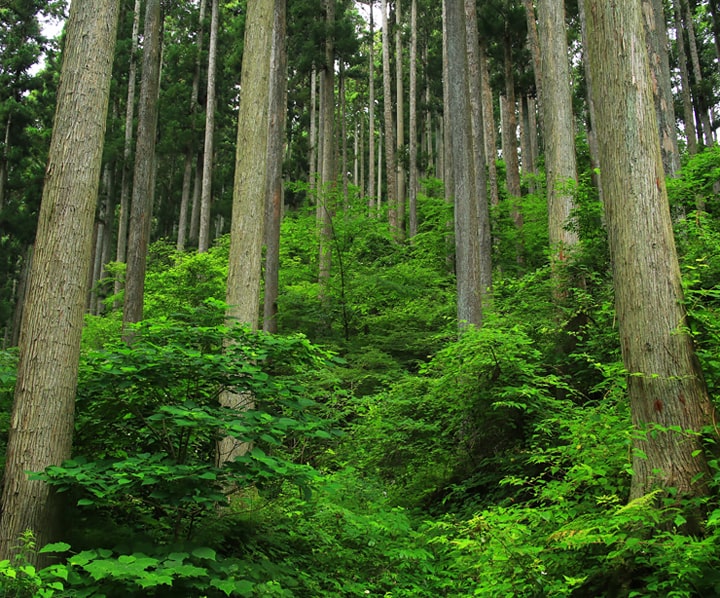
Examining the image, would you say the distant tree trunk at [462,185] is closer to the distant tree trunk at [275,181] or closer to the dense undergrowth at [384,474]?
the dense undergrowth at [384,474]

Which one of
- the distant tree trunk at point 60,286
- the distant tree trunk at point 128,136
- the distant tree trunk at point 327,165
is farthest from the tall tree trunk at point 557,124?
the distant tree trunk at point 128,136

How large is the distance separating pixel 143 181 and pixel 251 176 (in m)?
5.69

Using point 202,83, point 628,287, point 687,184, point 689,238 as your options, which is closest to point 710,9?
point 202,83

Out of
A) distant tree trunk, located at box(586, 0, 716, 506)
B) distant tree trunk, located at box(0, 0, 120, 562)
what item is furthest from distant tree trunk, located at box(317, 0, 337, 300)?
distant tree trunk, located at box(586, 0, 716, 506)

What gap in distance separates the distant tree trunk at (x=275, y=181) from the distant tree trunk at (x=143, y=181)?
2.74 metres

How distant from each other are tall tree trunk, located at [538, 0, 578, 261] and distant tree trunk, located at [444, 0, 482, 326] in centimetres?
130

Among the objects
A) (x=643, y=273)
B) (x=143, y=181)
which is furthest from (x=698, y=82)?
(x=643, y=273)

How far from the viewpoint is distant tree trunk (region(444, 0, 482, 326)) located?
10031 mm

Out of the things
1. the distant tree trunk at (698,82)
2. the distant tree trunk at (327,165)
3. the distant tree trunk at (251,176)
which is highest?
the distant tree trunk at (698,82)

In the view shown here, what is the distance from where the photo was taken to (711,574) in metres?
3.34

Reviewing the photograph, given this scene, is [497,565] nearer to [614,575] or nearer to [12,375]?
[614,575]

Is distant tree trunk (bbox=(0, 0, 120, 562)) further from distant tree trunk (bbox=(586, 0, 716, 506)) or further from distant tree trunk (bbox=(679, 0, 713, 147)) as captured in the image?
distant tree trunk (bbox=(679, 0, 713, 147))

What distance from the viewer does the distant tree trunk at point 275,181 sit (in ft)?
44.5

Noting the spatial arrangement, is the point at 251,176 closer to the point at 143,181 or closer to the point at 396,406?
the point at 396,406
